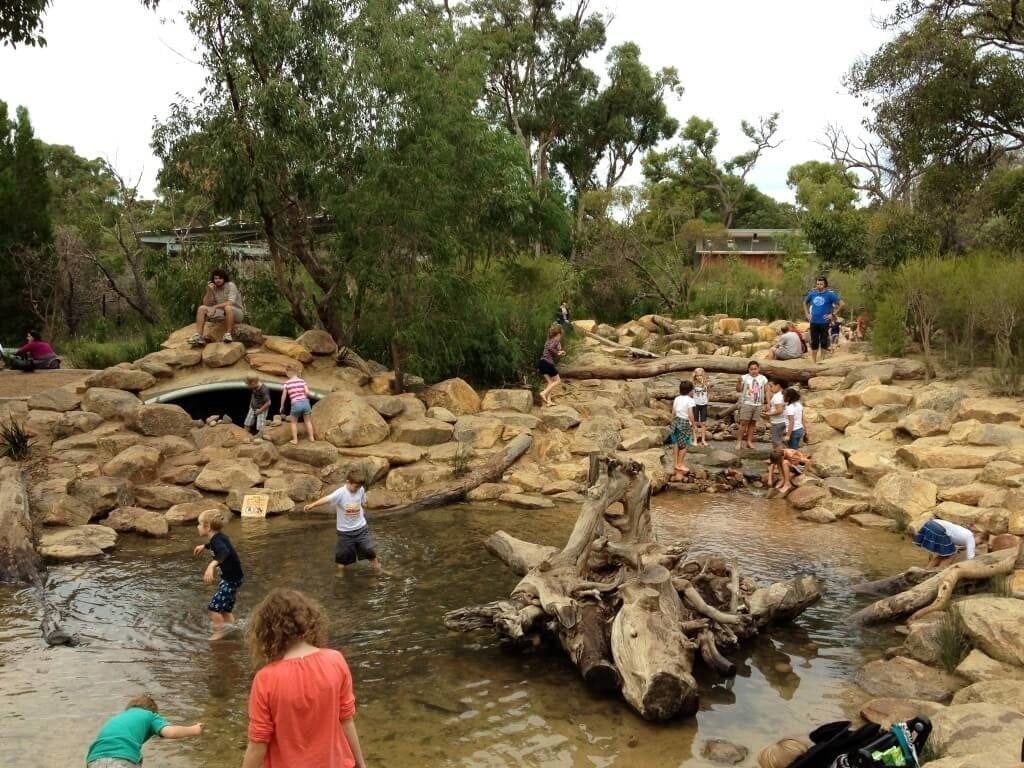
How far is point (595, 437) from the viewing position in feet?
46.3

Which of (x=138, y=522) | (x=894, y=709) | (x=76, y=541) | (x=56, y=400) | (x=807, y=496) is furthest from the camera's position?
(x=56, y=400)

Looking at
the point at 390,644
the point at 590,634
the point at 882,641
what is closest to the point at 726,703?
the point at 590,634

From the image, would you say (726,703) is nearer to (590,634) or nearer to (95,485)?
(590,634)

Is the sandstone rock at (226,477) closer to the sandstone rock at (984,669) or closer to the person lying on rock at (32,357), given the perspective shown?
the person lying on rock at (32,357)

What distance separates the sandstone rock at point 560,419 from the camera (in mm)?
14453

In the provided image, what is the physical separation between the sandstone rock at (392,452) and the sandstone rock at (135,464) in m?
2.62

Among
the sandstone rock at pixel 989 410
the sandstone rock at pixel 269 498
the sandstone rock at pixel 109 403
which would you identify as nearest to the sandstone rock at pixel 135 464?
the sandstone rock at pixel 109 403

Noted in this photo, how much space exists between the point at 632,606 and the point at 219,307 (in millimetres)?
10314

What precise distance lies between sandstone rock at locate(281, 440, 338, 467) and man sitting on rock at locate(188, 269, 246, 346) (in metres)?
2.88

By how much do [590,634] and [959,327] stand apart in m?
12.5

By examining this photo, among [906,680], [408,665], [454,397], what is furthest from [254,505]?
[906,680]

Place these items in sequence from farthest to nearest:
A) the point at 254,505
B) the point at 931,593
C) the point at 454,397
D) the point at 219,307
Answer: the point at 454,397 → the point at 219,307 → the point at 254,505 → the point at 931,593

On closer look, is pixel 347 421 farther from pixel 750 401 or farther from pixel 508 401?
pixel 750 401

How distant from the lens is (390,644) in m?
7.09
